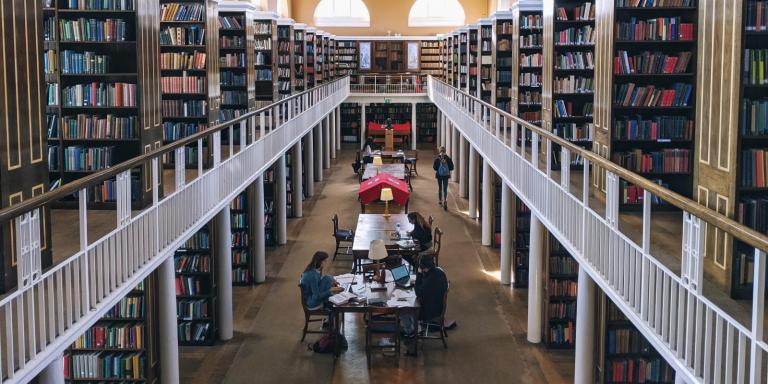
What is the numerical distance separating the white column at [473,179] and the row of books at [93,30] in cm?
992

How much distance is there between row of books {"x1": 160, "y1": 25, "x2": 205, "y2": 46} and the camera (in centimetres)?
1111

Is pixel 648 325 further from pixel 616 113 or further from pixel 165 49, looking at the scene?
pixel 165 49

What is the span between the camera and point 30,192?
550 centimetres

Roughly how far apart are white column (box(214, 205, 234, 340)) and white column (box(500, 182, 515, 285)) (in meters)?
3.80

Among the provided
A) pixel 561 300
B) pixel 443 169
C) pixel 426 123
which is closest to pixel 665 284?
pixel 561 300

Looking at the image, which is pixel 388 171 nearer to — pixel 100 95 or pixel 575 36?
pixel 575 36

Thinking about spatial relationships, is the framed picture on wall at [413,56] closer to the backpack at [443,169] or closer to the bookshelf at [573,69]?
the backpack at [443,169]

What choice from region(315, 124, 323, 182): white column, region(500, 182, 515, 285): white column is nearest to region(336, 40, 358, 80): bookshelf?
region(315, 124, 323, 182): white column

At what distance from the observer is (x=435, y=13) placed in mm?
34406

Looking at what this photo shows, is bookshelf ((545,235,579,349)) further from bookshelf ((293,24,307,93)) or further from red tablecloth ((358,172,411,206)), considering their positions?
bookshelf ((293,24,307,93))

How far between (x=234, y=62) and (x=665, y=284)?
32.3 ft

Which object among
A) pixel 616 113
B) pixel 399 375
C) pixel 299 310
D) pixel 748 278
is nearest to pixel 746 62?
pixel 748 278

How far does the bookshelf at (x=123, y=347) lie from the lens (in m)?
8.23

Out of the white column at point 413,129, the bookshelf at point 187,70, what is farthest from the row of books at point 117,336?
the white column at point 413,129
